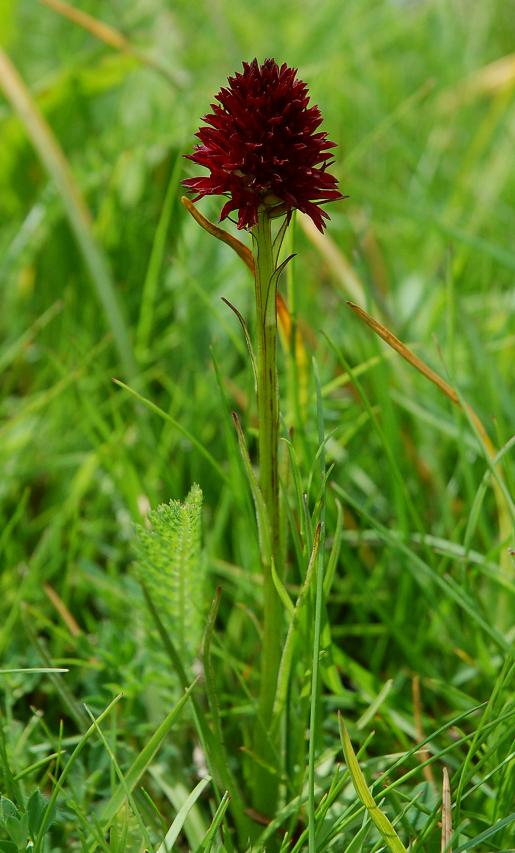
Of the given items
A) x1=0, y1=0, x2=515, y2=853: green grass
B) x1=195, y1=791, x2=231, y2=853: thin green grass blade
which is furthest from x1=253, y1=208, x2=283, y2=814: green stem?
x1=195, y1=791, x2=231, y2=853: thin green grass blade

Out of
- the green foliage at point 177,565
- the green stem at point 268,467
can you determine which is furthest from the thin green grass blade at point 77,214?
the green stem at point 268,467

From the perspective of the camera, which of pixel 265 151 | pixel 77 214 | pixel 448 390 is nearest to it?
pixel 265 151

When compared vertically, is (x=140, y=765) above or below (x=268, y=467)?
below

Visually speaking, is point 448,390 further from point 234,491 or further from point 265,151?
point 265,151

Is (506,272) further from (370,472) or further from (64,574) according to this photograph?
(64,574)

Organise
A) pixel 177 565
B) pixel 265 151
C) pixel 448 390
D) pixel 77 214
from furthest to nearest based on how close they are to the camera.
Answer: pixel 77 214 → pixel 448 390 → pixel 177 565 → pixel 265 151

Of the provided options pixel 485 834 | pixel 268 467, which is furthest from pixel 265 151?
pixel 485 834

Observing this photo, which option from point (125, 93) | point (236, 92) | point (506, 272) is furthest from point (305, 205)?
point (125, 93)
